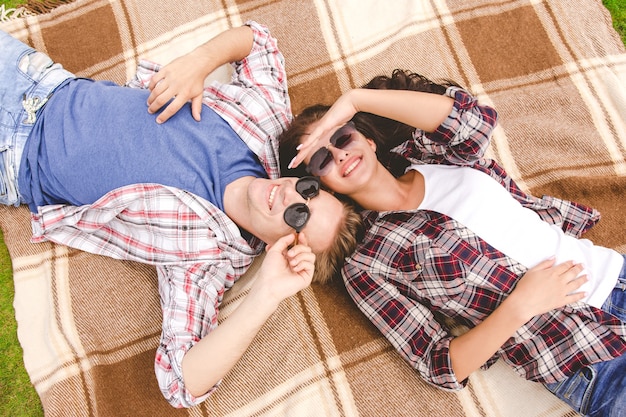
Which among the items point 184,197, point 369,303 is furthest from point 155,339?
point 369,303

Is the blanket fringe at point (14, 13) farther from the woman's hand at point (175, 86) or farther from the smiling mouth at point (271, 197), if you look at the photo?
the smiling mouth at point (271, 197)

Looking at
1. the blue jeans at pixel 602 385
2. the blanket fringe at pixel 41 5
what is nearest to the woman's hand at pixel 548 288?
the blue jeans at pixel 602 385

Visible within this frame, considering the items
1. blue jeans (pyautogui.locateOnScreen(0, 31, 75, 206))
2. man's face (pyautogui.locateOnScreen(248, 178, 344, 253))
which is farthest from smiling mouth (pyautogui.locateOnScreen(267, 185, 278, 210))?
blue jeans (pyautogui.locateOnScreen(0, 31, 75, 206))

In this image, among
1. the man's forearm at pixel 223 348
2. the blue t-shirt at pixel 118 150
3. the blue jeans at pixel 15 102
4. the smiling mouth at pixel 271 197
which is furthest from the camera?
the blue jeans at pixel 15 102

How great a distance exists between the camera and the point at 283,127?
8.96 ft

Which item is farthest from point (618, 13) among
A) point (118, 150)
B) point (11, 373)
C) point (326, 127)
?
point (11, 373)

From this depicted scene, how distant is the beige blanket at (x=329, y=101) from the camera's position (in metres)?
2.36

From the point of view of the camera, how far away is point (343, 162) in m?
2.28

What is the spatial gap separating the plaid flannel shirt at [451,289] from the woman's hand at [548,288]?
8 cm

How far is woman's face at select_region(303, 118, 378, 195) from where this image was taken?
2.26 m

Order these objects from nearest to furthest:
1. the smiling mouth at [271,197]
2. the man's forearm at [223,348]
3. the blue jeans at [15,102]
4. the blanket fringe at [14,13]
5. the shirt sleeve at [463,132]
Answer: the man's forearm at [223,348]
the smiling mouth at [271,197]
the shirt sleeve at [463,132]
the blue jeans at [15,102]
the blanket fringe at [14,13]

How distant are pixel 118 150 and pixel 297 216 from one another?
994mm

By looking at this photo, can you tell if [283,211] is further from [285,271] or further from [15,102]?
[15,102]

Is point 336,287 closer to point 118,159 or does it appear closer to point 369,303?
point 369,303
